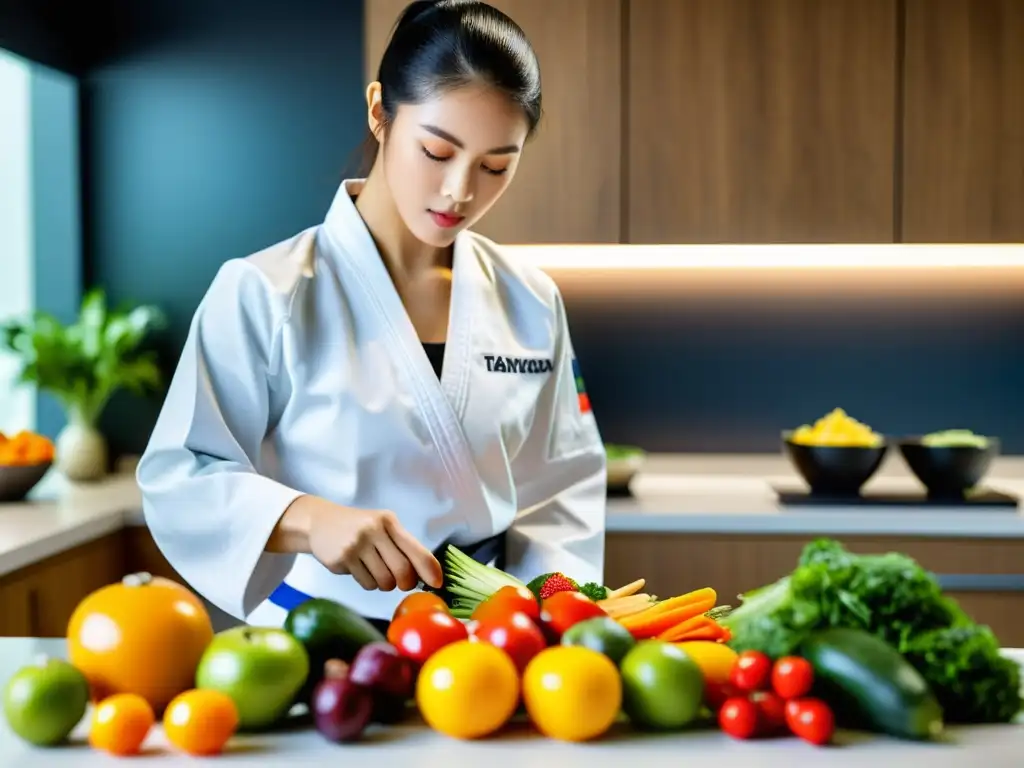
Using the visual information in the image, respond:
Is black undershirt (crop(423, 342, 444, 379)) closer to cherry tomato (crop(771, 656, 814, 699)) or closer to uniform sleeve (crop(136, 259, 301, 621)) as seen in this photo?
uniform sleeve (crop(136, 259, 301, 621))

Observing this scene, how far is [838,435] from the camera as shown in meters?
2.79

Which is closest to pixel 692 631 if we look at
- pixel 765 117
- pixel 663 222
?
pixel 663 222

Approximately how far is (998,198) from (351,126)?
5.64 feet

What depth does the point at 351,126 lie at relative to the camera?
10.9 feet

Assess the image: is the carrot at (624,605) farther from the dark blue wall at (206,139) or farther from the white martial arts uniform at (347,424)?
the dark blue wall at (206,139)

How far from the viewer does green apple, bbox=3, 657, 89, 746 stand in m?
0.98

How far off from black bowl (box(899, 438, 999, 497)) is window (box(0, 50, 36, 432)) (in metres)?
2.40

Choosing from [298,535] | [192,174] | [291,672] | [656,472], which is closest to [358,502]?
[298,535]

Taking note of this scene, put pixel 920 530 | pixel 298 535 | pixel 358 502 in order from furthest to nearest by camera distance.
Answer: pixel 920 530, pixel 358 502, pixel 298 535

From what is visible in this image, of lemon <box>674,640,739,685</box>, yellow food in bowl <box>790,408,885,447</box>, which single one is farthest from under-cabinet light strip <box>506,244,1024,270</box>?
lemon <box>674,640,739,685</box>

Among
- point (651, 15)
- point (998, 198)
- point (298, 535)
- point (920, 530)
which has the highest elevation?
point (651, 15)


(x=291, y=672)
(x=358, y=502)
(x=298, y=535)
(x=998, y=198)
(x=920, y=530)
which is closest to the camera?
(x=291, y=672)

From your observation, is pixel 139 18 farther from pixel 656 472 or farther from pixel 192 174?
pixel 656 472

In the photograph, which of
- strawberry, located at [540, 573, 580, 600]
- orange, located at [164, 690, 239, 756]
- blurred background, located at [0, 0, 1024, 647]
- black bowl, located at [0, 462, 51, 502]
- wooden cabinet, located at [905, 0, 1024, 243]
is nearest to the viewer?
orange, located at [164, 690, 239, 756]
